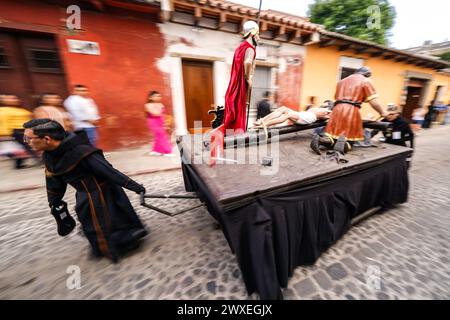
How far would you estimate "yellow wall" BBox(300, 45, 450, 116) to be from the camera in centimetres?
734

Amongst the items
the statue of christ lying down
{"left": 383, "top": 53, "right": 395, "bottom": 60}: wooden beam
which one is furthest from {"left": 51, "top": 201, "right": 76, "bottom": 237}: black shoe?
{"left": 383, "top": 53, "right": 395, "bottom": 60}: wooden beam

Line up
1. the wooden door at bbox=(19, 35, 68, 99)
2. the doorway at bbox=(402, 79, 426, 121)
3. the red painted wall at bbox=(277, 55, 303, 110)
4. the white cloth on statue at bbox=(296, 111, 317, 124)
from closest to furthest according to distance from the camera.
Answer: the white cloth on statue at bbox=(296, 111, 317, 124) < the wooden door at bbox=(19, 35, 68, 99) < the red painted wall at bbox=(277, 55, 303, 110) < the doorway at bbox=(402, 79, 426, 121)

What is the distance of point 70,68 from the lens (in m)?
4.43

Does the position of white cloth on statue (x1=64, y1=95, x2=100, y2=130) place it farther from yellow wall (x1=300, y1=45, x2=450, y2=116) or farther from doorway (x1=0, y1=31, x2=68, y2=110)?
yellow wall (x1=300, y1=45, x2=450, y2=116)

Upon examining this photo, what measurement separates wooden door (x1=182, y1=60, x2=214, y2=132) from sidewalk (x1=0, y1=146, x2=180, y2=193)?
1616 millimetres

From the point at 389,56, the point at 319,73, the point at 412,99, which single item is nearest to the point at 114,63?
the point at 319,73

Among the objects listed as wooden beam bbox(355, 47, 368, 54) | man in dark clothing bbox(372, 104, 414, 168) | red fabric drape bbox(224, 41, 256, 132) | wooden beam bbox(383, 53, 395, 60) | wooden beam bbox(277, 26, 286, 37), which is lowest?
man in dark clothing bbox(372, 104, 414, 168)

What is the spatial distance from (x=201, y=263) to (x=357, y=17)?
687 inches

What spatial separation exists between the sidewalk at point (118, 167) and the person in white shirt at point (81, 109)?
85 cm

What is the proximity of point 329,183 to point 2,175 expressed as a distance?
6.03 meters

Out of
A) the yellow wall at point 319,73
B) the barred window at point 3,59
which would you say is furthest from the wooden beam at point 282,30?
the barred window at point 3,59

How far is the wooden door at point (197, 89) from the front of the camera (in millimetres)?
5684
